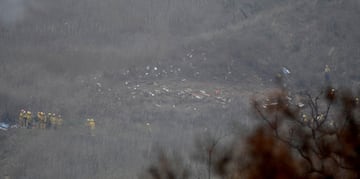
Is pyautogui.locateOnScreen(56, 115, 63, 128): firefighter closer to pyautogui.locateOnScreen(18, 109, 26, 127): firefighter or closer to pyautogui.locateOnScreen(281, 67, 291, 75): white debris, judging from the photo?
pyautogui.locateOnScreen(18, 109, 26, 127): firefighter

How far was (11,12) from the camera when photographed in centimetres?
1781

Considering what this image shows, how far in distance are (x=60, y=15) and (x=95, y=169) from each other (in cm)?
915

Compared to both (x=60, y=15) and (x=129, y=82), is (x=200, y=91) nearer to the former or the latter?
(x=129, y=82)

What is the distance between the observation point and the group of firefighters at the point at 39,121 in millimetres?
12336

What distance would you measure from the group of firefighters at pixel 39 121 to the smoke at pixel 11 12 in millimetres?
5531

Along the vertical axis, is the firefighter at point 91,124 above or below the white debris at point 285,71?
below

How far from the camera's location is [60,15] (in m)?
18.5

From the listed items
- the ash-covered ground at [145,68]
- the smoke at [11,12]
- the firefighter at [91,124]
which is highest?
the smoke at [11,12]

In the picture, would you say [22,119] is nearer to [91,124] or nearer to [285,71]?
[91,124]

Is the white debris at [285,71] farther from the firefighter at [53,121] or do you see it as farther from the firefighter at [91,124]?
the firefighter at [53,121]

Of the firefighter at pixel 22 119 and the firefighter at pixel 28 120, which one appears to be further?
the firefighter at pixel 22 119

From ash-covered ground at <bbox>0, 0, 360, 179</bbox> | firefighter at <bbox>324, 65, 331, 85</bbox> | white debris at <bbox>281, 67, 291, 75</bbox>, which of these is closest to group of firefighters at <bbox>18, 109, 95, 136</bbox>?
ash-covered ground at <bbox>0, 0, 360, 179</bbox>

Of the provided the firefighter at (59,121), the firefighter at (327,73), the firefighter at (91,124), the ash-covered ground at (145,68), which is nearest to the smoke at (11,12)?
the ash-covered ground at (145,68)

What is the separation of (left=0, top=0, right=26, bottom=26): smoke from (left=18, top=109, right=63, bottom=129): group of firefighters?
5531 millimetres
